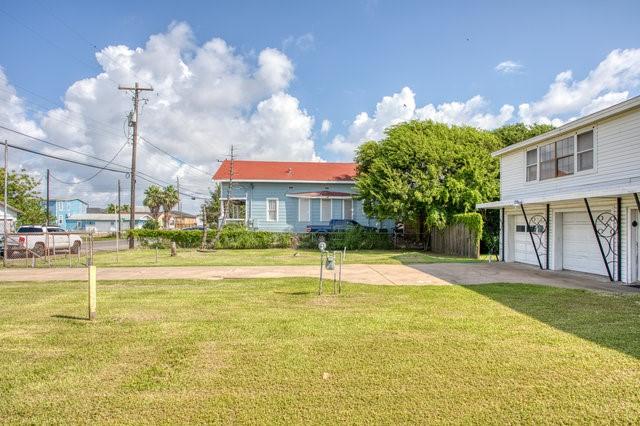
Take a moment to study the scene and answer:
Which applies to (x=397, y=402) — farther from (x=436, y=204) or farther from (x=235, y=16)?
(x=436, y=204)

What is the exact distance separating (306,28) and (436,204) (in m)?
11.0

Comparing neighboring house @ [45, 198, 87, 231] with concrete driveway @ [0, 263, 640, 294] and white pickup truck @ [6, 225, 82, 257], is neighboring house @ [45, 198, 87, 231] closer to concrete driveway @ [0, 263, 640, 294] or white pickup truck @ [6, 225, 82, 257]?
white pickup truck @ [6, 225, 82, 257]

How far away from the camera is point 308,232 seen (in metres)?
25.2

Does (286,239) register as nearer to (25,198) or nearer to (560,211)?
(560,211)

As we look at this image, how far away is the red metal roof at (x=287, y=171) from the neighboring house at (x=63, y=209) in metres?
50.0

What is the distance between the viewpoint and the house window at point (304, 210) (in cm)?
2744

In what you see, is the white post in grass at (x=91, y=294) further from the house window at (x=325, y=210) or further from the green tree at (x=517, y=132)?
the green tree at (x=517, y=132)

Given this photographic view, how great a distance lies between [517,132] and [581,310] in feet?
86.8

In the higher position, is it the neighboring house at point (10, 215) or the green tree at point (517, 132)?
the green tree at point (517, 132)

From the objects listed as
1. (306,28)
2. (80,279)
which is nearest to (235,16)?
(306,28)

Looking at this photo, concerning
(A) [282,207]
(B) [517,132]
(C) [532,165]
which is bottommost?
(A) [282,207]

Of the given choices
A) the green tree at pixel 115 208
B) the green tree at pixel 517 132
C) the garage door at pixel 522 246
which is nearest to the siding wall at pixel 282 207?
the green tree at pixel 517 132

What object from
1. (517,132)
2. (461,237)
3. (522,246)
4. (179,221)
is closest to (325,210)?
(461,237)

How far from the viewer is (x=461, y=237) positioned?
1941 centimetres
